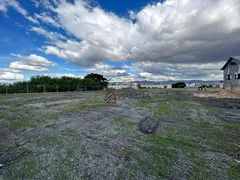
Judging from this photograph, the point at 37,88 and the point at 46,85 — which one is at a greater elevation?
the point at 46,85

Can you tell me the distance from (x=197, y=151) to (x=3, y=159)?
337 centimetres

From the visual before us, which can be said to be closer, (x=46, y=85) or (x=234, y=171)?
(x=234, y=171)

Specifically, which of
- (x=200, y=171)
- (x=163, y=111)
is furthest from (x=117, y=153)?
(x=163, y=111)

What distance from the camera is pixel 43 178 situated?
58.2 inches

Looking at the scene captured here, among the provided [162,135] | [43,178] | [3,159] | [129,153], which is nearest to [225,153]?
[162,135]

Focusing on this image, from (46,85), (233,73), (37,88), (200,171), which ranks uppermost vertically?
(233,73)

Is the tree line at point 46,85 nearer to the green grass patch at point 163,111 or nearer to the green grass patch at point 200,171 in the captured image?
the green grass patch at point 163,111

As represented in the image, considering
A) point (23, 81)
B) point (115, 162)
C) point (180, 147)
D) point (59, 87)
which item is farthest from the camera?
point (59, 87)

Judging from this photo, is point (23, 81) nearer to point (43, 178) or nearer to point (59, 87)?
point (59, 87)

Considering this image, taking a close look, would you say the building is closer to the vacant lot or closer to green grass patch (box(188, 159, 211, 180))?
the vacant lot

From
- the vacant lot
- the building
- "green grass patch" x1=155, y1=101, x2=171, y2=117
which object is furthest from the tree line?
the building

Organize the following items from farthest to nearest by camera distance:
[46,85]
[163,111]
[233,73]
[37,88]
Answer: [46,85], [37,88], [233,73], [163,111]

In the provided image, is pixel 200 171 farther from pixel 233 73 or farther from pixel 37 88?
pixel 233 73

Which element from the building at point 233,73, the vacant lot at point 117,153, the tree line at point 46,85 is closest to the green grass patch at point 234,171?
the vacant lot at point 117,153
